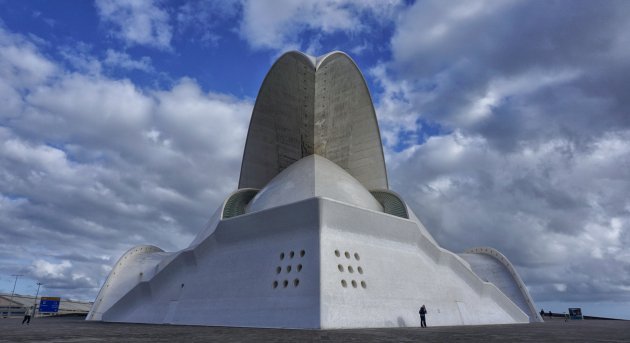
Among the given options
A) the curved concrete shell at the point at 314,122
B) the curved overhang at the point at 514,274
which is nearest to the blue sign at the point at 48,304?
the curved concrete shell at the point at 314,122

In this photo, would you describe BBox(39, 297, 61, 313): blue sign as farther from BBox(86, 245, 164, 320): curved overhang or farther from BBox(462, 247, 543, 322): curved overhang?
BBox(462, 247, 543, 322): curved overhang

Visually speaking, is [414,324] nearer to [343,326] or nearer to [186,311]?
[343,326]

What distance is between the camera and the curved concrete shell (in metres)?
26.7

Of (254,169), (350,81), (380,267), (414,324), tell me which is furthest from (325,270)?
(350,81)

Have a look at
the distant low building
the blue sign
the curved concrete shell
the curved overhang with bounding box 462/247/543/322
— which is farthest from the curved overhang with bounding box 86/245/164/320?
the distant low building

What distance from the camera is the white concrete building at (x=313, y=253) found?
1428 cm

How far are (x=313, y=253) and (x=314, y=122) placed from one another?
49.3 feet

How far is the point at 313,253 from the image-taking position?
47.2ft

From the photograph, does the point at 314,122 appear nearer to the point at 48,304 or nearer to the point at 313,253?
the point at 313,253

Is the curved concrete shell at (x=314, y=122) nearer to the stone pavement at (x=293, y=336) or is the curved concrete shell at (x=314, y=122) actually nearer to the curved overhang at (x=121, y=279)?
the curved overhang at (x=121, y=279)

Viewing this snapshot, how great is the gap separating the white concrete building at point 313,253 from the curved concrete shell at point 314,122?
73 mm

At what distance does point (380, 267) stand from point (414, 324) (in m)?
Result: 2.47

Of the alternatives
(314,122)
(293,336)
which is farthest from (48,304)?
(293,336)

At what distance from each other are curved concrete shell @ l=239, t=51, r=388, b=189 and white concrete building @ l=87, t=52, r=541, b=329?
0.24 ft
